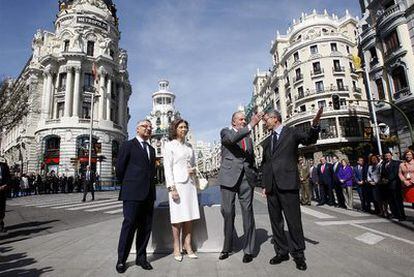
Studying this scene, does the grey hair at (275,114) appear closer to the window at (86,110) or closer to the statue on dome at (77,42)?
the window at (86,110)

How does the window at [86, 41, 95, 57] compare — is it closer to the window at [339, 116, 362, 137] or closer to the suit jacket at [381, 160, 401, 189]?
the window at [339, 116, 362, 137]

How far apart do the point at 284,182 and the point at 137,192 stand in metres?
1.97

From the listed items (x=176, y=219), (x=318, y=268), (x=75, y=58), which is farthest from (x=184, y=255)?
(x=75, y=58)

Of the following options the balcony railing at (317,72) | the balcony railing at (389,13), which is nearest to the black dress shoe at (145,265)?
the balcony railing at (389,13)

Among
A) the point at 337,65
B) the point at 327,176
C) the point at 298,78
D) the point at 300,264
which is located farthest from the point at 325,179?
the point at 337,65

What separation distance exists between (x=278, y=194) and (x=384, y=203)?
5860 mm

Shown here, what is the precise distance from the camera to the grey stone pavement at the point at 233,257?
313 cm

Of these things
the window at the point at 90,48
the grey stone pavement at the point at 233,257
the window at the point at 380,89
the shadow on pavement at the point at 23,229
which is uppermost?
the window at the point at 90,48

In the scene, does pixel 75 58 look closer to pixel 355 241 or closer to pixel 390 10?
pixel 390 10

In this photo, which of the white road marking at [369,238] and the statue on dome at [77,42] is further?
the statue on dome at [77,42]

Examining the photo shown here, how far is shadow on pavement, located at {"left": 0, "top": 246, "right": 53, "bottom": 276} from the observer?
323 centimetres

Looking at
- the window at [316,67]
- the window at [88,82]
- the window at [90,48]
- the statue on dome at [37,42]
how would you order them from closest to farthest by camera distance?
the window at [316,67] → the window at [88,82] → the window at [90,48] → the statue on dome at [37,42]

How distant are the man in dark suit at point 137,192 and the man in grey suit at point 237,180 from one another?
1.03m

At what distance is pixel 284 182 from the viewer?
139 inches
